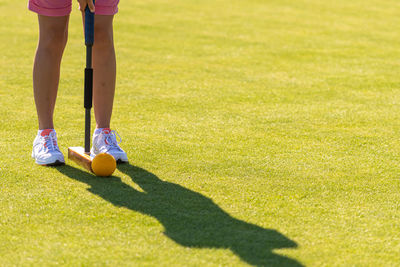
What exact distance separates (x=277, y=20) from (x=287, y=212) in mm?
7476

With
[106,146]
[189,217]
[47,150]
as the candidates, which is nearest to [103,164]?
[106,146]

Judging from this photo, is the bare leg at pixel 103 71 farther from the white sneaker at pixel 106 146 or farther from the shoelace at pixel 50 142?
the shoelace at pixel 50 142

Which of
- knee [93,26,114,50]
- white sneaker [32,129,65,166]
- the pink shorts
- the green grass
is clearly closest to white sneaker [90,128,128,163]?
the green grass

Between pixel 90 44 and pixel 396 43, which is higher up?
pixel 90 44

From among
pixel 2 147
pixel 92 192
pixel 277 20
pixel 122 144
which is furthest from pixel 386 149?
pixel 277 20

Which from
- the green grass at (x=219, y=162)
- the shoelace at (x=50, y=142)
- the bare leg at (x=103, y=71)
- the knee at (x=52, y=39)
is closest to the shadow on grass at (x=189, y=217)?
the green grass at (x=219, y=162)

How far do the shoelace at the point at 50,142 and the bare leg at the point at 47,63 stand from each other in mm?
84

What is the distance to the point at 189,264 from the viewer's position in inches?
100

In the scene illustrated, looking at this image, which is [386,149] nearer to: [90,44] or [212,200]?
[212,200]

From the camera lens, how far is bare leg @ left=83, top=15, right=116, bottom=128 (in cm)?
380

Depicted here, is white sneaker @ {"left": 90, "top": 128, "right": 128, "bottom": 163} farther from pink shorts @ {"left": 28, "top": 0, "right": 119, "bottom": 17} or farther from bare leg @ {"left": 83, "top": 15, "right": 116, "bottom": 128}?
pink shorts @ {"left": 28, "top": 0, "right": 119, "bottom": 17}

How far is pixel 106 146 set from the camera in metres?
3.79

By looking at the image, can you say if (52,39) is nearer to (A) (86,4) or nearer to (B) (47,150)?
(A) (86,4)

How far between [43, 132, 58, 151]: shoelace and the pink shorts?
657 millimetres
